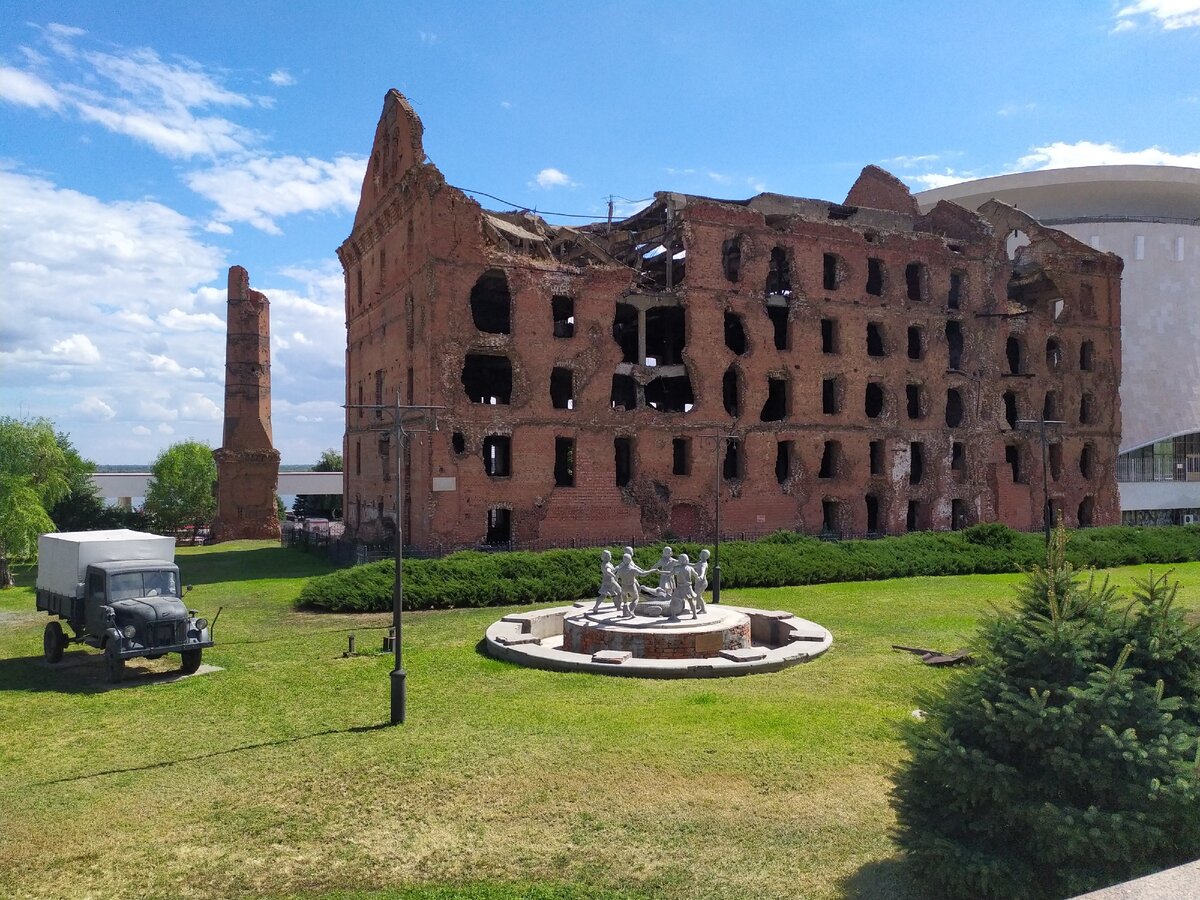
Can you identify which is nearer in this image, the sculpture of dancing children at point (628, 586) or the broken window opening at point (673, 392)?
the sculpture of dancing children at point (628, 586)

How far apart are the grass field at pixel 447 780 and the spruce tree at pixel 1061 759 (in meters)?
0.88

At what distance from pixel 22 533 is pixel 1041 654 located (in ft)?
100

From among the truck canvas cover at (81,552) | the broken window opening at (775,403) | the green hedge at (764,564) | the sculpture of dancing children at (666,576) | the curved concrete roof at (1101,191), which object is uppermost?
the curved concrete roof at (1101,191)

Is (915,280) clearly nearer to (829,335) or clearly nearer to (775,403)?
(829,335)

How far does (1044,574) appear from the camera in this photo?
25.2 feet

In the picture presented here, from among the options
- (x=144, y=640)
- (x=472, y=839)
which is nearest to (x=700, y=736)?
(x=472, y=839)

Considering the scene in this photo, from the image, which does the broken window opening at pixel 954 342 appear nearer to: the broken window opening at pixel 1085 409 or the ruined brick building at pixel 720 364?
the ruined brick building at pixel 720 364

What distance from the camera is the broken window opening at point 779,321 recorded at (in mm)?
39472

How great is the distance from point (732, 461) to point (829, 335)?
7.92 meters

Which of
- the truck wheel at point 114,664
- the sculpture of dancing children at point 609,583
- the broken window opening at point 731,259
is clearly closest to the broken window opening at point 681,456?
the broken window opening at point 731,259

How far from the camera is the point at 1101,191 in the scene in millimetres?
61094

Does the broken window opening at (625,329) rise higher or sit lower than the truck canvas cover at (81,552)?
higher

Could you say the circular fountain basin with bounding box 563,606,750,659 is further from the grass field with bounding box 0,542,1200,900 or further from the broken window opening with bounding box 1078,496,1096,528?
the broken window opening with bounding box 1078,496,1096,528

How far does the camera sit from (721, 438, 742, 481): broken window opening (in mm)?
36000
